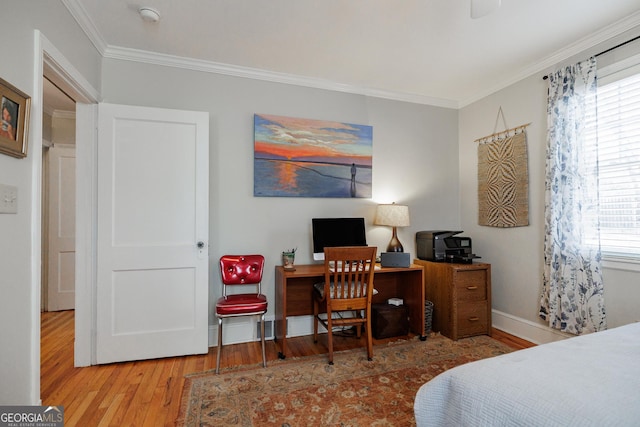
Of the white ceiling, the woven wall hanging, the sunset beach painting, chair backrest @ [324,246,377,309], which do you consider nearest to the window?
the white ceiling

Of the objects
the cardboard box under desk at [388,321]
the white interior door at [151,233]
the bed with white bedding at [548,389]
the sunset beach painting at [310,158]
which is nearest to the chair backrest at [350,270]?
the cardboard box under desk at [388,321]

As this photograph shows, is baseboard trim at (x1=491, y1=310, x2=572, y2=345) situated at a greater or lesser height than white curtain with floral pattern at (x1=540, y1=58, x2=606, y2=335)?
lesser

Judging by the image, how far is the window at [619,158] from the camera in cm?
216

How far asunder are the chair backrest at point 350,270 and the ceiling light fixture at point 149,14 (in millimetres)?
2021

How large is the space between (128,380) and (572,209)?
359 cm

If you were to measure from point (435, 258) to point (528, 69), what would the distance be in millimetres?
1982

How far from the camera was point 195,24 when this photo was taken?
222 centimetres

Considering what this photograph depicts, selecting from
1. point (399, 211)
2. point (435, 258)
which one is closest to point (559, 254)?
point (435, 258)

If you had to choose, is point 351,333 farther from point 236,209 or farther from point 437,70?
point 437,70

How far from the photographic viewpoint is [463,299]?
9.50ft

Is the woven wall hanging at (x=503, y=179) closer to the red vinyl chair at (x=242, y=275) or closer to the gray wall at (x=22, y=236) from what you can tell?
the red vinyl chair at (x=242, y=275)

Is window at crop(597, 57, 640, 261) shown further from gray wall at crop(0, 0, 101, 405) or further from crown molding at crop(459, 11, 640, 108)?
gray wall at crop(0, 0, 101, 405)

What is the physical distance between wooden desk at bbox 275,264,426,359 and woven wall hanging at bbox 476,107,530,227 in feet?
3.35

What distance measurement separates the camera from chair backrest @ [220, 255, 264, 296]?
2.66 meters
